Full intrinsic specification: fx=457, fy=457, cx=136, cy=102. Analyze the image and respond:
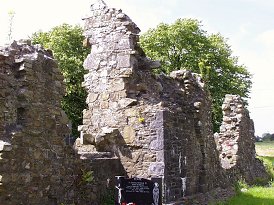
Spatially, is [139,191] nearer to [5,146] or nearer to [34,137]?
[34,137]

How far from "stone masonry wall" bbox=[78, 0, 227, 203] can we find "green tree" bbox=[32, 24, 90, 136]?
14.9 metres

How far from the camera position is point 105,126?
474 inches

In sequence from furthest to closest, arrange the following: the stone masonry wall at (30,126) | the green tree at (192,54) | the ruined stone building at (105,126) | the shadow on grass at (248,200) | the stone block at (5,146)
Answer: the green tree at (192,54), the shadow on grass at (248,200), the ruined stone building at (105,126), the stone masonry wall at (30,126), the stone block at (5,146)

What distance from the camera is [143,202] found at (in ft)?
28.8

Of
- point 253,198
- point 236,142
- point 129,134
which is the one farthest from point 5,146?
point 236,142

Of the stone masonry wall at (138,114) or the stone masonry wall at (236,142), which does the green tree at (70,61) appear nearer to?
the stone masonry wall at (236,142)

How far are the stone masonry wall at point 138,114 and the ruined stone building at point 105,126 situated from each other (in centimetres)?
3

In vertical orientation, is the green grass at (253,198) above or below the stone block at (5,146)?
below

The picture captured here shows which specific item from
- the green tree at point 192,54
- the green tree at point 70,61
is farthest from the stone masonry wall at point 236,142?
the green tree at point 192,54

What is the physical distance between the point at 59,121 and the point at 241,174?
11.2m

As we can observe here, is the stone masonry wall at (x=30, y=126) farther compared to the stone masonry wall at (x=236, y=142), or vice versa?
the stone masonry wall at (x=236, y=142)

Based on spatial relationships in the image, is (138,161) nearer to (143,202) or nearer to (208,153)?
(143,202)

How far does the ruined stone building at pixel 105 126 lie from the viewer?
842 centimetres

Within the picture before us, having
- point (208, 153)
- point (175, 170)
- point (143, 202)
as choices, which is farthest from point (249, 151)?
point (143, 202)
